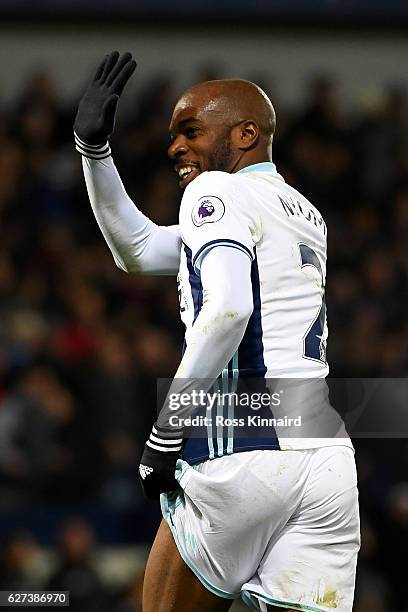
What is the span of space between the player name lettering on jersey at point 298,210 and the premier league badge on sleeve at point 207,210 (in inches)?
9.8

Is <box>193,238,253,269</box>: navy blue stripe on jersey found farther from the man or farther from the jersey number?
the jersey number

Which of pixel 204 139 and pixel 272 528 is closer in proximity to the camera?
pixel 272 528

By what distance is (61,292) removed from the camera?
8.33 metres

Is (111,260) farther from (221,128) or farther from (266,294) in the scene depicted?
(266,294)

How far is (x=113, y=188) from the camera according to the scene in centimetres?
359

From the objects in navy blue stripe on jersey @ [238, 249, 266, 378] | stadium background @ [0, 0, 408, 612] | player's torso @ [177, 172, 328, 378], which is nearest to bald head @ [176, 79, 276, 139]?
player's torso @ [177, 172, 328, 378]

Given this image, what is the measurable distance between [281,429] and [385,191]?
691 cm

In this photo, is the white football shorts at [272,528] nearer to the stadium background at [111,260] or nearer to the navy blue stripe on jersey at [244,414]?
the navy blue stripe on jersey at [244,414]

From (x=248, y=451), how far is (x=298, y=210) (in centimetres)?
69

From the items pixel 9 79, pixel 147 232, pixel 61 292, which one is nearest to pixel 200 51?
pixel 9 79

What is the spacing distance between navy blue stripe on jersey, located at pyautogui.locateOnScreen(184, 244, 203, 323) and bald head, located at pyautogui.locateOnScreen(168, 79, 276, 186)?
28cm

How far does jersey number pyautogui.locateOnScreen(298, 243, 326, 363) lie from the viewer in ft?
10.4

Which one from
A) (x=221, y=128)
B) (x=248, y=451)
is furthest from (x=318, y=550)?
(x=221, y=128)

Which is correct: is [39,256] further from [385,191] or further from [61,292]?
[385,191]
